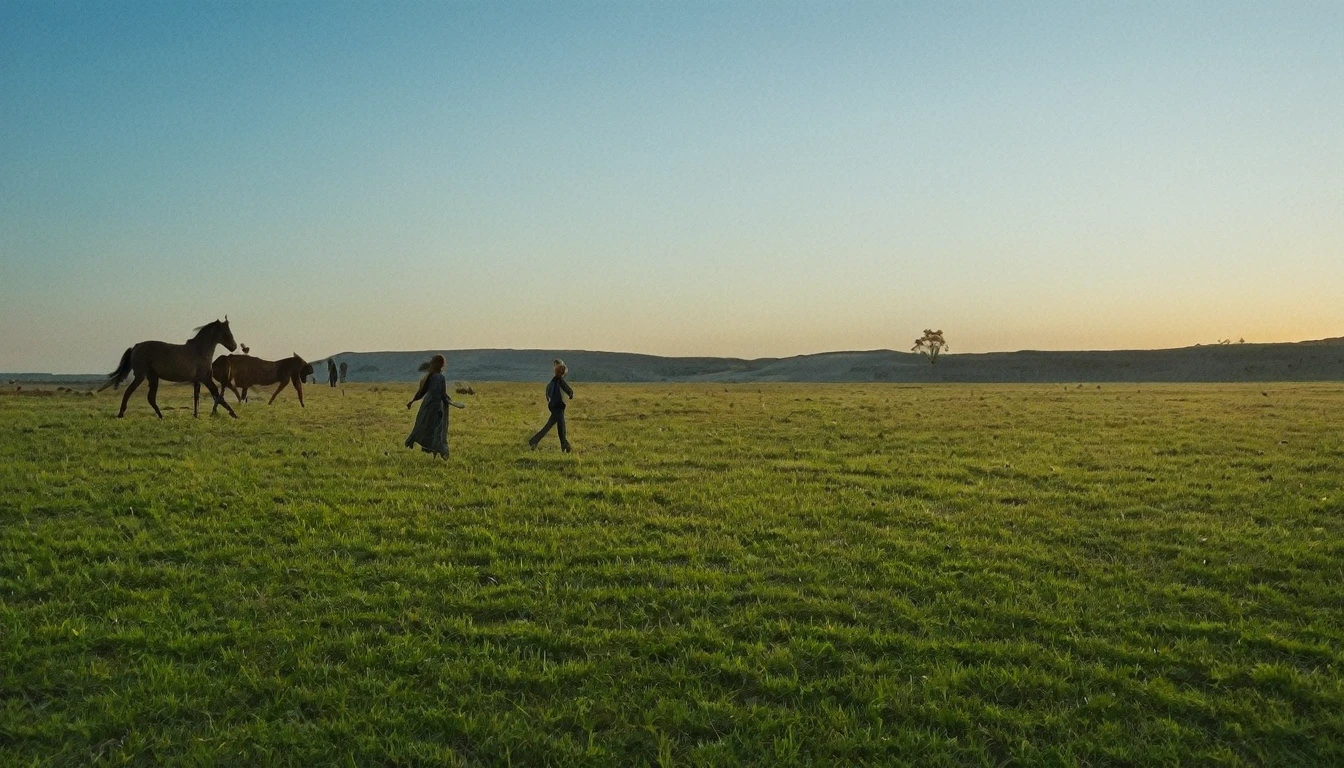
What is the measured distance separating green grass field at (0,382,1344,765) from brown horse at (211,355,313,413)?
571 inches

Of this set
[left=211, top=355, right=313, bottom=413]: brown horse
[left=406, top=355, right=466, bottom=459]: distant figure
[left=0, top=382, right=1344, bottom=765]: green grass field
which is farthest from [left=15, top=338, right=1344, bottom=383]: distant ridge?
[left=0, top=382, right=1344, bottom=765]: green grass field

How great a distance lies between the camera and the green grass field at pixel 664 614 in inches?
226

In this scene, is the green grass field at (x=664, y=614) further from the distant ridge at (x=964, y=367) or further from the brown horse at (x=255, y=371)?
the distant ridge at (x=964, y=367)

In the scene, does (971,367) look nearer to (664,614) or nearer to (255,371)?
(255,371)

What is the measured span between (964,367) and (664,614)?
122789 millimetres

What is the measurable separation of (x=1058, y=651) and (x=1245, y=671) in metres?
1.42

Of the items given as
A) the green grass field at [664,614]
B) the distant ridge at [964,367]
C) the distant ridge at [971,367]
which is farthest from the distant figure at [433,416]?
the distant ridge at [971,367]

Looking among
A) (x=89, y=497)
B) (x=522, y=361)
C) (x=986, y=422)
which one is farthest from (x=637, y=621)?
(x=522, y=361)

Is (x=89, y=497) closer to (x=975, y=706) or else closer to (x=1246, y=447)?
(x=975, y=706)

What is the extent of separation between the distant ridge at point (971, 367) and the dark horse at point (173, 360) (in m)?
86.9

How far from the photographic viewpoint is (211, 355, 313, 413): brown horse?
1195 inches

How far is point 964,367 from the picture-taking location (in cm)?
12244

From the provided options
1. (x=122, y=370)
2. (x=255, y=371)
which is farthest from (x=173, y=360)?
(x=255, y=371)

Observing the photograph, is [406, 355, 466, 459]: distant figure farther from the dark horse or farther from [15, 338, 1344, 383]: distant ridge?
[15, 338, 1344, 383]: distant ridge
